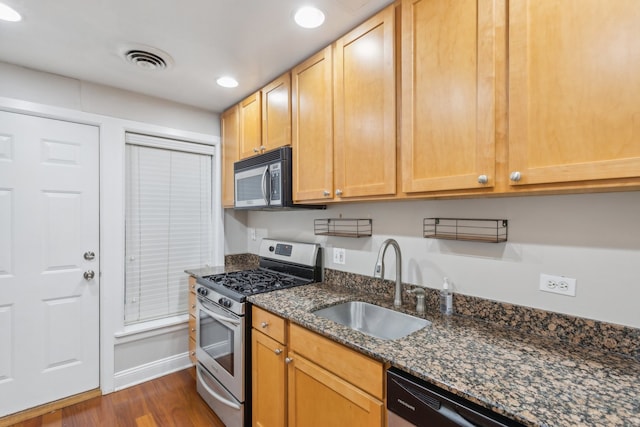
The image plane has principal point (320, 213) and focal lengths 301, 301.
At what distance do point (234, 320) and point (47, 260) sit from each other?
1492 mm

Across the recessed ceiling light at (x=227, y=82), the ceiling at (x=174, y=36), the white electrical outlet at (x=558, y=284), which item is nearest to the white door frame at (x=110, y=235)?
the ceiling at (x=174, y=36)

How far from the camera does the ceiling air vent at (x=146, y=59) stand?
1844 mm

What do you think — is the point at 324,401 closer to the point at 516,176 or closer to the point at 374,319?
the point at 374,319

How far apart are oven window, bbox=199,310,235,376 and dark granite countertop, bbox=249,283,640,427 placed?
73 cm

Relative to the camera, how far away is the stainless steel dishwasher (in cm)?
Result: 81

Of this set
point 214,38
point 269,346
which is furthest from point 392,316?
point 214,38

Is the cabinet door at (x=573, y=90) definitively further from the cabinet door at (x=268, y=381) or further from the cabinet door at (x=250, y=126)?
the cabinet door at (x=250, y=126)

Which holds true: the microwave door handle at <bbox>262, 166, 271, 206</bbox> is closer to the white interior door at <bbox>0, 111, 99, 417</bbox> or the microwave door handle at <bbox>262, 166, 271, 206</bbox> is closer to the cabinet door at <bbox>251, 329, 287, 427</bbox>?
the cabinet door at <bbox>251, 329, 287, 427</bbox>

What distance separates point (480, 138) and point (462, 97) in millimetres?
185

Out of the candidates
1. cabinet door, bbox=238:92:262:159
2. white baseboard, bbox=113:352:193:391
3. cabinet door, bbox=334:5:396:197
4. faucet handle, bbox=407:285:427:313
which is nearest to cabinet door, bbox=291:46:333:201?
cabinet door, bbox=334:5:396:197

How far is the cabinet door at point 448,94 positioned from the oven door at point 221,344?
1326mm

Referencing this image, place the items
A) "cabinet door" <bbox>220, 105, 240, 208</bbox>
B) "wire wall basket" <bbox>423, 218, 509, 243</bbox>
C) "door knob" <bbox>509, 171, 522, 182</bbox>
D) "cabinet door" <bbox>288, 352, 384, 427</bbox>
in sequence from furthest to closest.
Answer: "cabinet door" <bbox>220, 105, 240, 208</bbox> → "wire wall basket" <bbox>423, 218, 509, 243</bbox> → "cabinet door" <bbox>288, 352, 384, 427</bbox> → "door knob" <bbox>509, 171, 522, 182</bbox>

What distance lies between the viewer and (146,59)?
1898mm

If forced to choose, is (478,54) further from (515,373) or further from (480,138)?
(515,373)
